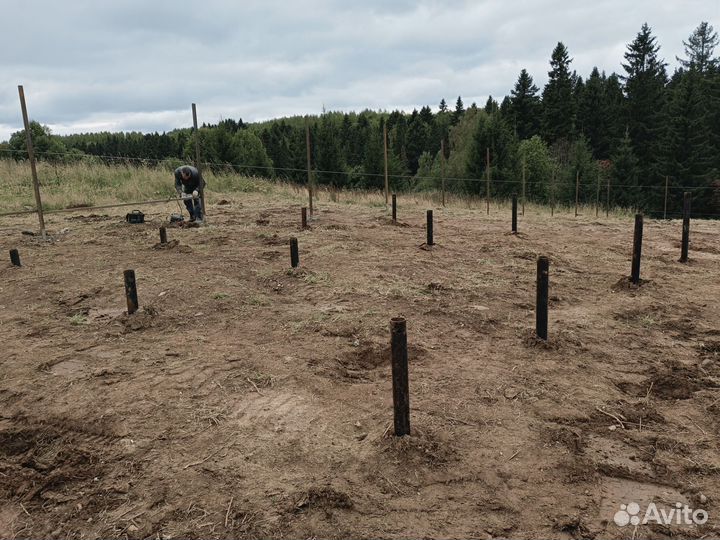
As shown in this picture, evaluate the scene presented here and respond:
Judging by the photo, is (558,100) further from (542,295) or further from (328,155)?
(542,295)

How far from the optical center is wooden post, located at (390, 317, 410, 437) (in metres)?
2.76

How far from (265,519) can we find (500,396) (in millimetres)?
1837

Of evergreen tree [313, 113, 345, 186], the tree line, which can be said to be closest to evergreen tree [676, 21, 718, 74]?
the tree line

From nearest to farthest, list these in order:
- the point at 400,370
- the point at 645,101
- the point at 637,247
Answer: the point at 400,370 → the point at 637,247 → the point at 645,101

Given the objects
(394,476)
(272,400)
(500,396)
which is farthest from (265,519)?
(500,396)

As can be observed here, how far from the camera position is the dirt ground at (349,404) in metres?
2.43

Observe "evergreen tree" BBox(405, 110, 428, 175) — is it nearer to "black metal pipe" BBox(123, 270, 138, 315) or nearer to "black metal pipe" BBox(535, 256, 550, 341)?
"black metal pipe" BBox(123, 270, 138, 315)

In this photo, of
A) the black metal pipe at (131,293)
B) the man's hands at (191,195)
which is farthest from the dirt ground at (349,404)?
the man's hands at (191,195)

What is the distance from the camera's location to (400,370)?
Answer: 2797 mm

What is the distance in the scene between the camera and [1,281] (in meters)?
6.75

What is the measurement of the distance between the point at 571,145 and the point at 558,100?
16.5 feet

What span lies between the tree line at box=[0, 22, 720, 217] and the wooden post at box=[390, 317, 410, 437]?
20.5 meters

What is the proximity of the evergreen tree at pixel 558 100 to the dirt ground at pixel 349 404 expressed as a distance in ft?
149

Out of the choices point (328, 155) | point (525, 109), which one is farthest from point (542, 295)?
point (525, 109)
